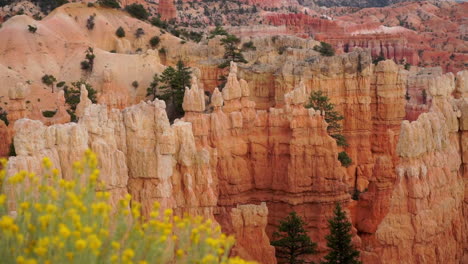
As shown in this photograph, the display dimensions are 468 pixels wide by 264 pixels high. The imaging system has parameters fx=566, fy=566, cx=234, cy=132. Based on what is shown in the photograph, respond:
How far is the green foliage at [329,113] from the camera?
39.5 metres

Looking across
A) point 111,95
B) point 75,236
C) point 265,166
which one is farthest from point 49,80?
point 75,236

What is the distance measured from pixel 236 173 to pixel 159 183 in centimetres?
1111

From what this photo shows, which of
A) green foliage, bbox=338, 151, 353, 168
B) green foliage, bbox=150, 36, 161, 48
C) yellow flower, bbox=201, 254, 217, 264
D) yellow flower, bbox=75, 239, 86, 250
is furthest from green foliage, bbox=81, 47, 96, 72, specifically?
yellow flower, bbox=75, 239, 86, 250

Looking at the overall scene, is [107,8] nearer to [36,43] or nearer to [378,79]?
[36,43]

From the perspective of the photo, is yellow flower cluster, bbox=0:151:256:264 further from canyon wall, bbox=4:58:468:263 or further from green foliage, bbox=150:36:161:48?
green foliage, bbox=150:36:161:48

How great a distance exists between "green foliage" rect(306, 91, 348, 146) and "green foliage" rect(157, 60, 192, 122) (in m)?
8.77

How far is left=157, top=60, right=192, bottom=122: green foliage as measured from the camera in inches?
1506

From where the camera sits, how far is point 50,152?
1814 cm

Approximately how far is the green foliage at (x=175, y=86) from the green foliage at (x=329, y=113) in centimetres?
877

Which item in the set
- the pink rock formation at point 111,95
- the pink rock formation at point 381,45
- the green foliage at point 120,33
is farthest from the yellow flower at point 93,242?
the pink rock formation at point 381,45

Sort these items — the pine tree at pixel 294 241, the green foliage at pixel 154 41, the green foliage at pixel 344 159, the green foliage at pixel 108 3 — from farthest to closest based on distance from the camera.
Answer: the green foliage at pixel 108 3, the green foliage at pixel 154 41, the green foliage at pixel 344 159, the pine tree at pixel 294 241

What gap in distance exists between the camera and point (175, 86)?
40.1 metres

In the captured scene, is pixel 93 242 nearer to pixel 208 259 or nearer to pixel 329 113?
pixel 208 259

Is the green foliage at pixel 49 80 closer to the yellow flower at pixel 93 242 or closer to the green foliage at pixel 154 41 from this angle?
the green foliage at pixel 154 41
